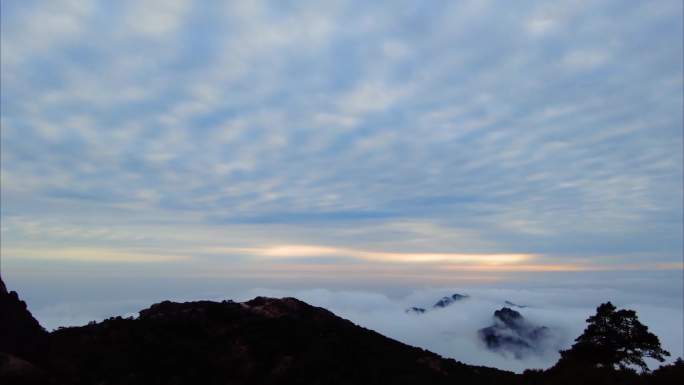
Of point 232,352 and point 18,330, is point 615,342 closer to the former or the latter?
point 232,352

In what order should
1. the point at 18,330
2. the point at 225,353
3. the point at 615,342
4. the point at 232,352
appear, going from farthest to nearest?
the point at 615,342
the point at 232,352
the point at 225,353
the point at 18,330

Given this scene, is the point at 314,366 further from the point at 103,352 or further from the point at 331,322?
the point at 103,352

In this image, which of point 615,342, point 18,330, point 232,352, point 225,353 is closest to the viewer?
point 18,330

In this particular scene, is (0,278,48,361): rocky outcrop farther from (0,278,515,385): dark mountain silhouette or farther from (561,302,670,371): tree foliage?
(561,302,670,371): tree foliage

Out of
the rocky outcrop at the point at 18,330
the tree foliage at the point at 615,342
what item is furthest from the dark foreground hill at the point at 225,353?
the tree foliage at the point at 615,342

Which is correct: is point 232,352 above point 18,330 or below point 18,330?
below

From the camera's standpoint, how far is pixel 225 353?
142 feet

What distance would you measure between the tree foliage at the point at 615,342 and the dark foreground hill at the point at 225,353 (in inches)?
443

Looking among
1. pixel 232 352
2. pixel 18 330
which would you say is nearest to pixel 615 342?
pixel 232 352

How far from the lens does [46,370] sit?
3064 cm

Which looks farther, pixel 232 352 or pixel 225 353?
pixel 232 352

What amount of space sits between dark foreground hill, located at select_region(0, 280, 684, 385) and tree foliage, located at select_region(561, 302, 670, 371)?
36.9 ft

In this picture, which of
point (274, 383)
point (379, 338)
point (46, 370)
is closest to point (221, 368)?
point (274, 383)

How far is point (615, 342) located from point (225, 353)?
1740 inches
